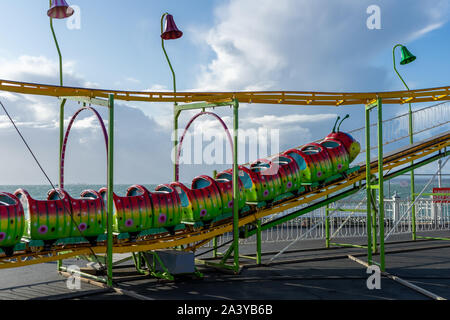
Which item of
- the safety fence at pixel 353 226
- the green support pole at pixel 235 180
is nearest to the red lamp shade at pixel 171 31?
the green support pole at pixel 235 180

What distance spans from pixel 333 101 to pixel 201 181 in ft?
12.7

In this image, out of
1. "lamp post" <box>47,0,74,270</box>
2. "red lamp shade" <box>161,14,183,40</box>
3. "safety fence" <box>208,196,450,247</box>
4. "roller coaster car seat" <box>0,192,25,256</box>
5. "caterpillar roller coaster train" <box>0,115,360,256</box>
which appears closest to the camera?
"roller coaster car seat" <box>0,192,25,256</box>

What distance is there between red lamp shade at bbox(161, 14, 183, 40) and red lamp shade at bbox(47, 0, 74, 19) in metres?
2.79

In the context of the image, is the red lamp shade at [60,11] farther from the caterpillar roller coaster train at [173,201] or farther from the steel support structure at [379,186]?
the steel support structure at [379,186]

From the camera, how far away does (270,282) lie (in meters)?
9.78

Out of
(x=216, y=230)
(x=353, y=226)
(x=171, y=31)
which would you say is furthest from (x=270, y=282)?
(x=353, y=226)

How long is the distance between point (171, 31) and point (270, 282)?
699 centimetres

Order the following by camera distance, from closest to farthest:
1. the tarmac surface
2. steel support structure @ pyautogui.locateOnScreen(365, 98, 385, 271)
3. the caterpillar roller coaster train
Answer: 1. the caterpillar roller coaster train
2. the tarmac surface
3. steel support structure @ pyautogui.locateOnScreen(365, 98, 385, 271)

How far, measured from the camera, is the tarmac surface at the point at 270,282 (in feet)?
28.2

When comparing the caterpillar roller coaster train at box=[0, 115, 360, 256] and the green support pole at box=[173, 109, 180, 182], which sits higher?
the green support pole at box=[173, 109, 180, 182]

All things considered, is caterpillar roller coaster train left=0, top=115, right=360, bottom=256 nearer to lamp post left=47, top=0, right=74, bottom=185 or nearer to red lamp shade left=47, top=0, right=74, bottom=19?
lamp post left=47, top=0, right=74, bottom=185

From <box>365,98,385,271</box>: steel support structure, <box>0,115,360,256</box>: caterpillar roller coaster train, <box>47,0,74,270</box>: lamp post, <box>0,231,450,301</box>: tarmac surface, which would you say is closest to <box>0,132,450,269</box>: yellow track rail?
<box>0,115,360,256</box>: caterpillar roller coaster train

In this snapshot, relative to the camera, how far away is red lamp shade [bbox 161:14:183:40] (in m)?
12.8
